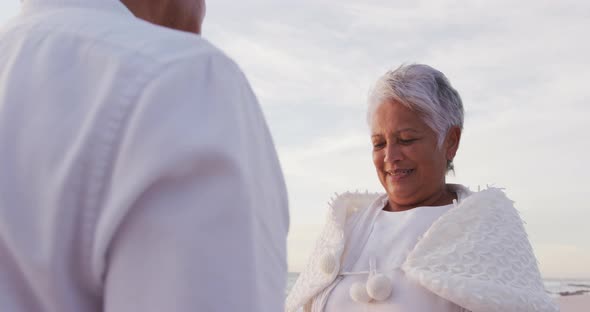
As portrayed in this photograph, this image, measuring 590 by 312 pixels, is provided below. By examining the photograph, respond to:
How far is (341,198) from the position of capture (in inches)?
118

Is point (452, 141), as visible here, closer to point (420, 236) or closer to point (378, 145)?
point (378, 145)

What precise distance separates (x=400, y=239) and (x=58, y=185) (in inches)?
83.5

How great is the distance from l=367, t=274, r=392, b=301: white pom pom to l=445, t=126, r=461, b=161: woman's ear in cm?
62

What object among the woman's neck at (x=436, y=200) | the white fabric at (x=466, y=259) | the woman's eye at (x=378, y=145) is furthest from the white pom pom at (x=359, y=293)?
the woman's eye at (x=378, y=145)

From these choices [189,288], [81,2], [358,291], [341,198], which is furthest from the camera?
[341,198]

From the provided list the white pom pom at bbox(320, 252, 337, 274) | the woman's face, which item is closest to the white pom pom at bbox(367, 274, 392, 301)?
the white pom pom at bbox(320, 252, 337, 274)

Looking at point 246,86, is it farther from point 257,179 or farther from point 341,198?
point 341,198

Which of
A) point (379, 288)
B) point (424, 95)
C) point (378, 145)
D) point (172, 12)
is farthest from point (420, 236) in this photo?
point (172, 12)

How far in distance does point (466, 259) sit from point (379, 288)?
345mm

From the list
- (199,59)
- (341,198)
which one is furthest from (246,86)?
(341,198)

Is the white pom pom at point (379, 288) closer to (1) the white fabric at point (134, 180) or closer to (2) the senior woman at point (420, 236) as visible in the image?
(2) the senior woman at point (420, 236)

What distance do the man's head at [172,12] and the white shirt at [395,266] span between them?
1.70m

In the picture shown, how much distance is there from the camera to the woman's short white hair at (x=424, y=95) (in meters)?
2.58

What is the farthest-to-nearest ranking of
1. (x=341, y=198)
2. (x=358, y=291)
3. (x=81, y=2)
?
(x=341, y=198)
(x=358, y=291)
(x=81, y=2)
